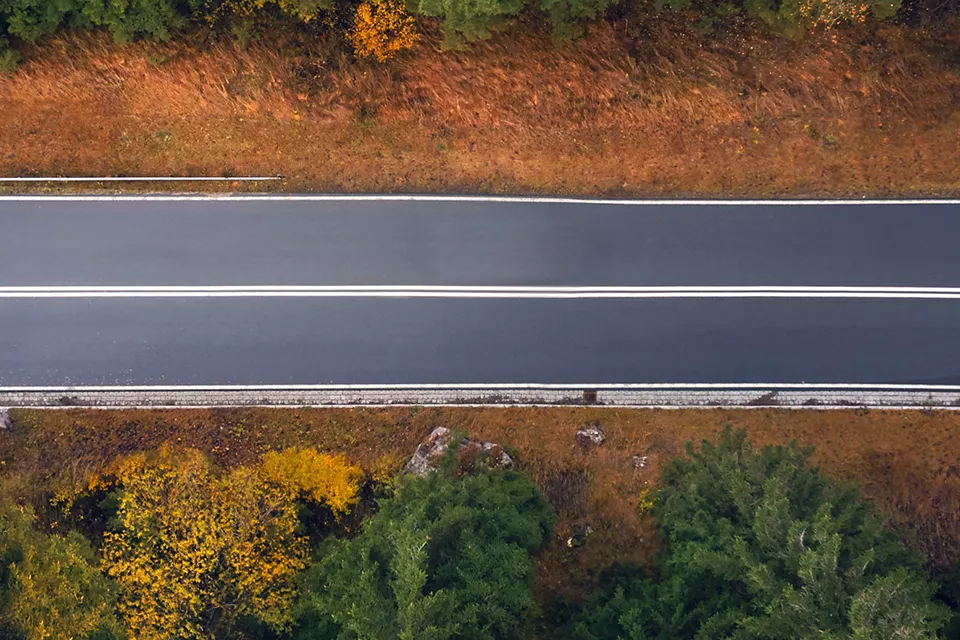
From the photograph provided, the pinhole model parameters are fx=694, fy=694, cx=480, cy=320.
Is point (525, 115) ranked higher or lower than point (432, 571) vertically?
higher

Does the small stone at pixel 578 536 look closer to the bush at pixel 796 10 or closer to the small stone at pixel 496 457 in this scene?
the small stone at pixel 496 457

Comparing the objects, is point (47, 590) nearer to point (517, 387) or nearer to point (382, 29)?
point (517, 387)

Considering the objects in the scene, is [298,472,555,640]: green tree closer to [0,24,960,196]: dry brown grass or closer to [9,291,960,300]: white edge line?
[9,291,960,300]: white edge line

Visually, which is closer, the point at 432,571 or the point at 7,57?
the point at 432,571

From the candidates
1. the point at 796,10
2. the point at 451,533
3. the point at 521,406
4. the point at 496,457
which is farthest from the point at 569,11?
the point at 451,533

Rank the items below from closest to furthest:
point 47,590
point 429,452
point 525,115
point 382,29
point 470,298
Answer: point 47,590 → point 429,452 → point 470,298 → point 382,29 → point 525,115

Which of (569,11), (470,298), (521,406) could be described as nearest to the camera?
(569,11)

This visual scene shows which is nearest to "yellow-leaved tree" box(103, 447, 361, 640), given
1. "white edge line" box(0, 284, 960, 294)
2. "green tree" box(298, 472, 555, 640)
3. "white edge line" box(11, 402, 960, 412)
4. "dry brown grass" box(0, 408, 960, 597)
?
"green tree" box(298, 472, 555, 640)
